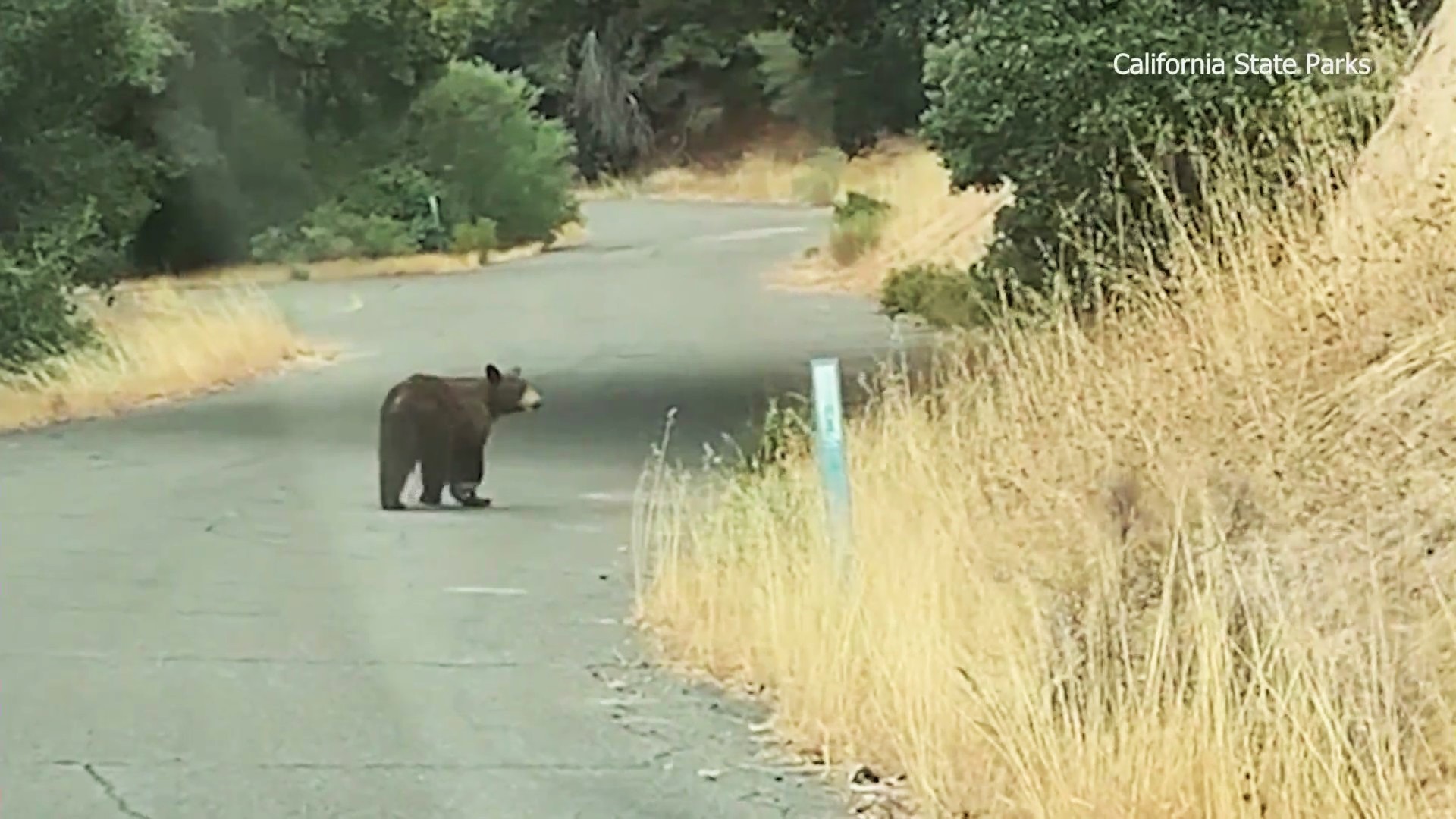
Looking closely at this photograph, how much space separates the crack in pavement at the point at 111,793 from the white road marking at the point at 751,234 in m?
44.5

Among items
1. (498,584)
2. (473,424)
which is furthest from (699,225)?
(498,584)

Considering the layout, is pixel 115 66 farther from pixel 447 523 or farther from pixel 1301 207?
pixel 1301 207

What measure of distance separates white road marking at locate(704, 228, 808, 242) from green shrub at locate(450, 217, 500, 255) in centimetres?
430

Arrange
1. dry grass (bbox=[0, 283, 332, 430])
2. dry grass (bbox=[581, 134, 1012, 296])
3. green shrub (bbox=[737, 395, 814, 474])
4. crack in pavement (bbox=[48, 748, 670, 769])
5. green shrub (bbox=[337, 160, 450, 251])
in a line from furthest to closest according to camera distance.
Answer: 1. green shrub (bbox=[337, 160, 450, 251])
2. dry grass (bbox=[581, 134, 1012, 296])
3. dry grass (bbox=[0, 283, 332, 430])
4. green shrub (bbox=[737, 395, 814, 474])
5. crack in pavement (bbox=[48, 748, 670, 769])

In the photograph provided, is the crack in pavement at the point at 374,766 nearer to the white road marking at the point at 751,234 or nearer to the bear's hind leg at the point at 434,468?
the bear's hind leg at the point at 434,468

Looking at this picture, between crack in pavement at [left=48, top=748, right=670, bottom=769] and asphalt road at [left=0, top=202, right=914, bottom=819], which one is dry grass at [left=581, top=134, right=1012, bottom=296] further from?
crack in pavement at [left=48, top=748, right=670, bottom=769]

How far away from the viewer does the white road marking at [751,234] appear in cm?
5400

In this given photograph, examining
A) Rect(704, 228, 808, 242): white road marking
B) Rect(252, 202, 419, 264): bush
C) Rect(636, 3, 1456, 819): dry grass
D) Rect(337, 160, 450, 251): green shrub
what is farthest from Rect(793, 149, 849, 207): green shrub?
Rect(636, 3, 1456, 819): dry grass

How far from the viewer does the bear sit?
17.5m

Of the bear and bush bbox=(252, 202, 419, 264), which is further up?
the bear

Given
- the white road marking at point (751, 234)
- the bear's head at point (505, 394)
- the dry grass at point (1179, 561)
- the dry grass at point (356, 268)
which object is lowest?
the white road marking at point (751, 234)

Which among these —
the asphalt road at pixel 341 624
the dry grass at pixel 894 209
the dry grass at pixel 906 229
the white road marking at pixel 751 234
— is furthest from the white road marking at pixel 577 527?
the white road marking at pixel 751 234

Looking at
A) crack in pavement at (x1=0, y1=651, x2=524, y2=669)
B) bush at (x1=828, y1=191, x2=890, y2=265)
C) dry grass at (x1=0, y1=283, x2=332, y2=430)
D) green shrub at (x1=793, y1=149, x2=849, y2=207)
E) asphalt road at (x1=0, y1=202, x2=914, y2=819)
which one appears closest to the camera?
asphalt road at (x1=0, y1=202, x2=914, y2=819)

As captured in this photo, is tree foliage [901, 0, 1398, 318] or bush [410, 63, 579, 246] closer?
tree foliage [901, 0, 1398, 318]
